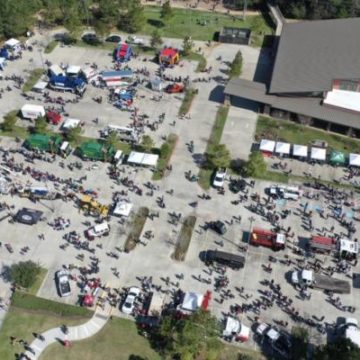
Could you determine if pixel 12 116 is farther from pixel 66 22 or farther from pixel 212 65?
pixel 212 65

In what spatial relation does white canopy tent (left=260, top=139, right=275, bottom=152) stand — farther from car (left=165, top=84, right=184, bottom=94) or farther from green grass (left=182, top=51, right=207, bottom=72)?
green grass (left=182, top=51, right=207, bottom=72)

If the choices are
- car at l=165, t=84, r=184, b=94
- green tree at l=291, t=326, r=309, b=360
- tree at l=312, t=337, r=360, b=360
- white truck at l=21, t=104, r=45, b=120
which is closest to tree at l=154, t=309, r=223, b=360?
green tree at l=291, t=326, r=309, b=360

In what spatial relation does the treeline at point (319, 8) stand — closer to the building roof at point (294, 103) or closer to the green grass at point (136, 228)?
the building roof at point (294, 103)

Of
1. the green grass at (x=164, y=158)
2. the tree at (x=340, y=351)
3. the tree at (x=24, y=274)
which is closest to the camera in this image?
the tree at (x=340, y=351)

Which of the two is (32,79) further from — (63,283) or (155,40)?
(63,283)

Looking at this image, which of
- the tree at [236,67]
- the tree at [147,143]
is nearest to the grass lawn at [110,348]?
the tree at [147,143]

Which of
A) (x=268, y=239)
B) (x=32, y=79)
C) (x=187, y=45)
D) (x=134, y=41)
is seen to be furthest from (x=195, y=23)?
(x=268, y=239)
